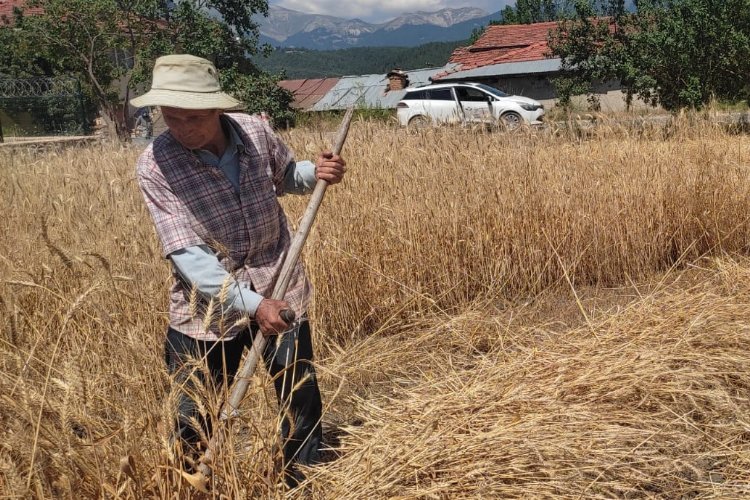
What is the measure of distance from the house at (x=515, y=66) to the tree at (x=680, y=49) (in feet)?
29.4

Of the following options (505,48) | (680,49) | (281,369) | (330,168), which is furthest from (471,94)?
(281,369)

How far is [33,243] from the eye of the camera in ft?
9.27

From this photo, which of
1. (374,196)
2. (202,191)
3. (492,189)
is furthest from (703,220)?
(202,191)

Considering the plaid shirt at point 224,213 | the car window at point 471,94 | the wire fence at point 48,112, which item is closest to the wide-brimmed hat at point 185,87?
the plaid shirt at point 224,213

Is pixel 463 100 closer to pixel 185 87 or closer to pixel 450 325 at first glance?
pixel 450 325

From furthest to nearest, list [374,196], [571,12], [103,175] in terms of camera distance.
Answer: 1. [571,12]
2. [103,175]
3. [374,196]

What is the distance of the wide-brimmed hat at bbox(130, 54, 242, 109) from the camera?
160 centimetres

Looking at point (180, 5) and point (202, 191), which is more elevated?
point (180, 5)

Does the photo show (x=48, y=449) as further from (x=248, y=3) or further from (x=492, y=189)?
(x=248, y=3)

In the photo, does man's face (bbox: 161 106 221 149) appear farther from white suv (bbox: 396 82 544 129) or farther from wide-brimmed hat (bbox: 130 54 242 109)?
white suv (bbox: 396 82 544 129)

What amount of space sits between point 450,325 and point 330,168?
5.68 feet

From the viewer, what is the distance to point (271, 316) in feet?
5.17

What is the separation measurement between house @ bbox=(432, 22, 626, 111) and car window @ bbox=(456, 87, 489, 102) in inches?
283

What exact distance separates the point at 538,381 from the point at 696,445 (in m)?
0.56
